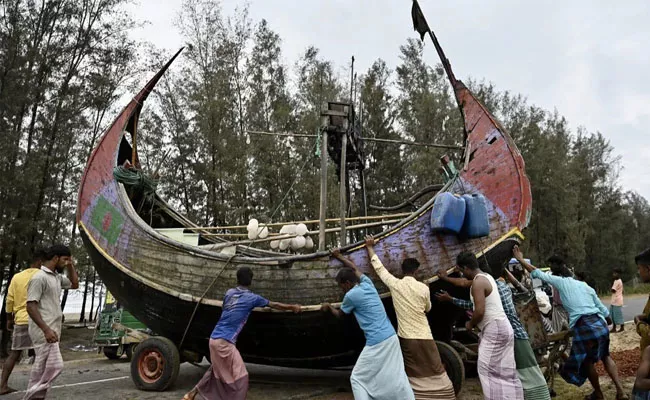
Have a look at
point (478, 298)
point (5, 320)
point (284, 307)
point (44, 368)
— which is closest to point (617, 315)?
point (478, 298)

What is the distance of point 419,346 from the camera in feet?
13.3

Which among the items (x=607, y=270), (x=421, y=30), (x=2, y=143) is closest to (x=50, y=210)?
(x=2, y=143)

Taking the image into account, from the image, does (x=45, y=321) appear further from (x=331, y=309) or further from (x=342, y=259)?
(x=342, y=259)

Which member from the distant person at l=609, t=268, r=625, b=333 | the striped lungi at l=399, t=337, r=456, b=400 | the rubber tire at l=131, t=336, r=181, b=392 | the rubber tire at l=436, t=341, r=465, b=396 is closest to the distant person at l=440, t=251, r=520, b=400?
the striped lungi at l=399, t=337, r=456, b=400

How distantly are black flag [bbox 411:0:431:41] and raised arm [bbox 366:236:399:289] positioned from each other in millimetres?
3032

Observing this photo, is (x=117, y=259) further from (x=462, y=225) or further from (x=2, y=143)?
(x=2, y=143)

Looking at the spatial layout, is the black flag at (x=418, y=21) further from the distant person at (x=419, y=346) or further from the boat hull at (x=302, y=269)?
the distant person at (x=419, y=346)

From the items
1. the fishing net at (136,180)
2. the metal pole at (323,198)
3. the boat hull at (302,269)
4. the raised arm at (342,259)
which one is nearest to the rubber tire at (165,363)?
→ the boat hull at (302,269)

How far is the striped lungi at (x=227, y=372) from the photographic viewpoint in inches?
167

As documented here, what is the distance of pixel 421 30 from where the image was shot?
251 inches

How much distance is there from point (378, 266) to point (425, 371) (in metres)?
1.01

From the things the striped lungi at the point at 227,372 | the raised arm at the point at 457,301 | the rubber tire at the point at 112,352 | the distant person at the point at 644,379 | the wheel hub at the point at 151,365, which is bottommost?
the rubber tire at the point at 112,352

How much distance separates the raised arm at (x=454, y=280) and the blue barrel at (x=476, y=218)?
44cm

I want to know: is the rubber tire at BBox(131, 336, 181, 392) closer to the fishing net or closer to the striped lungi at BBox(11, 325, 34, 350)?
the striped lungi at BBox(11, 325, 34, 350)
